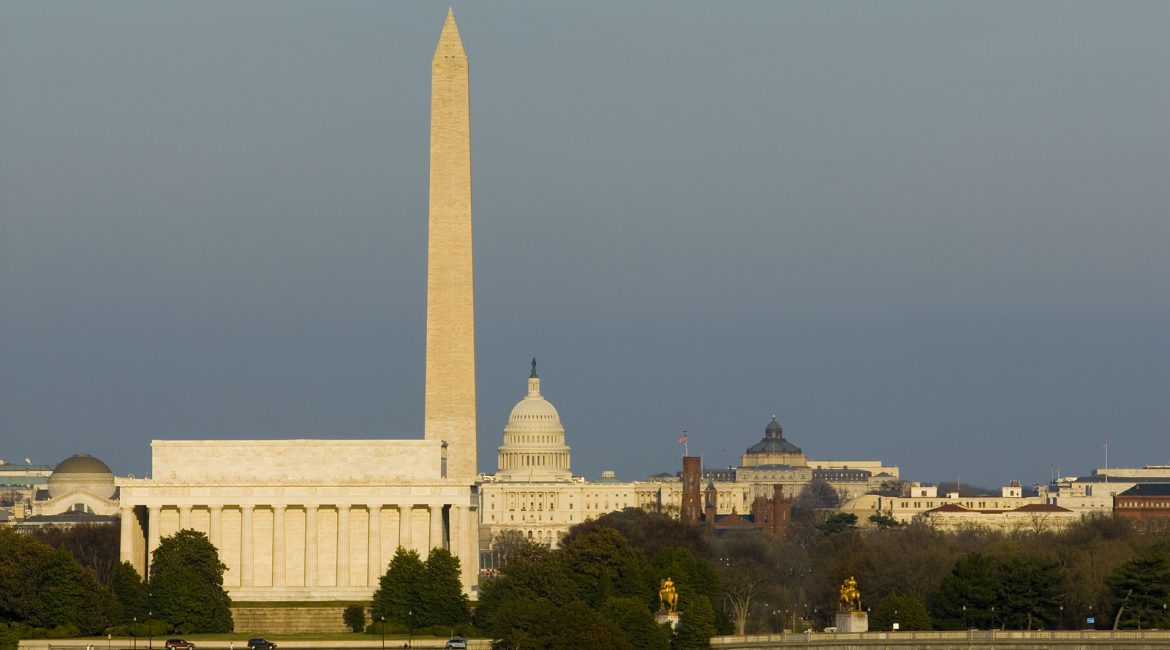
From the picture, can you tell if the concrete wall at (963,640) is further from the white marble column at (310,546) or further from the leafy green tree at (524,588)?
the white marble column at (310,546)

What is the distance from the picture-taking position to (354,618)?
129 m

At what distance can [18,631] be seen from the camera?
390ft

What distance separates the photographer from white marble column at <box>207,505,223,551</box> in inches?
5482

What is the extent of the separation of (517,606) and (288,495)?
27.1 m

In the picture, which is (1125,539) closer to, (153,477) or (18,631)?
(153,477)

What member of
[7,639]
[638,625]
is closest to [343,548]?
[7,639]

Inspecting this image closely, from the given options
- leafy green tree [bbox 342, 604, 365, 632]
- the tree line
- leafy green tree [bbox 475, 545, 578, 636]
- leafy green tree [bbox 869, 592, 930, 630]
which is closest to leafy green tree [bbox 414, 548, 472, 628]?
leafy green tree [bbox 475, 545, 578, 636]

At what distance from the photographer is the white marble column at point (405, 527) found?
140 metres

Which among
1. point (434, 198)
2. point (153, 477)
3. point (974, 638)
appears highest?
point (434, 198)

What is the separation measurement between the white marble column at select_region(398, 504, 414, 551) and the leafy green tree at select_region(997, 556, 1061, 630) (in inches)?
1167

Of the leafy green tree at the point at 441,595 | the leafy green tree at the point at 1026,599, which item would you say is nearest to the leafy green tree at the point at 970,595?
the leafy green tree at the point at 1026,599

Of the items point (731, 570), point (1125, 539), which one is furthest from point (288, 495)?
point (1125, 539)

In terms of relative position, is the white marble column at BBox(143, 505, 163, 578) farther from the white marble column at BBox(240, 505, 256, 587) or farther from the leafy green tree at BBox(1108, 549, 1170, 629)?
the leafy green tree at BBox(1108, 549, 1170, 629)

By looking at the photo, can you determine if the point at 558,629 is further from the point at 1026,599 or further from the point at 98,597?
the point at 1026,599
